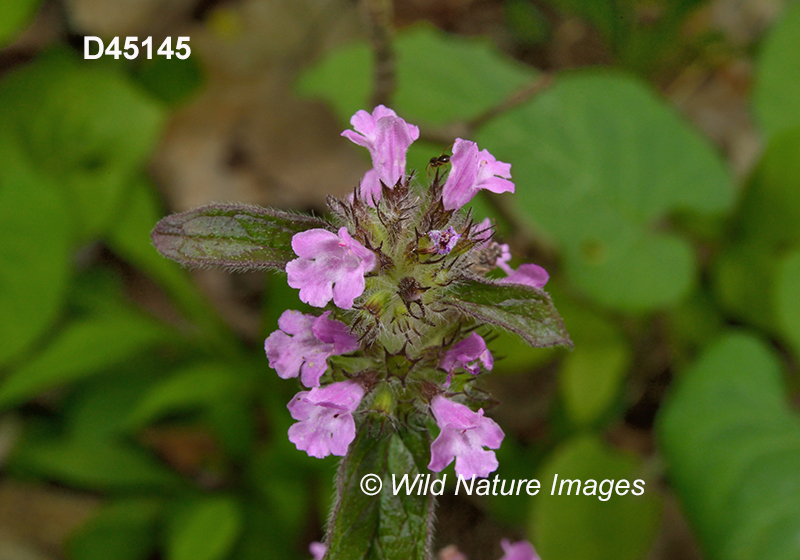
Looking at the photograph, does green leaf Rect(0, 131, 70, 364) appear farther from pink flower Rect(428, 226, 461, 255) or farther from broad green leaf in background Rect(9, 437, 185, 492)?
pink flower Rect(428, 226, 461, 255)

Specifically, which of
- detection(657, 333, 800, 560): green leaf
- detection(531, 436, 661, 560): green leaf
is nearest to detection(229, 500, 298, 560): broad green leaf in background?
detection(531, 436, 661, 560): green leaf

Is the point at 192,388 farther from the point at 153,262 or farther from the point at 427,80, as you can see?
A: the point at 427,80

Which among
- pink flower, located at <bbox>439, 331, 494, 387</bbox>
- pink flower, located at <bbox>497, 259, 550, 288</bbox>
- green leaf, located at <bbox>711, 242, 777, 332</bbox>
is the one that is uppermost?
pink flower, located at <bbox>497, 259, 550, 288</bbox>

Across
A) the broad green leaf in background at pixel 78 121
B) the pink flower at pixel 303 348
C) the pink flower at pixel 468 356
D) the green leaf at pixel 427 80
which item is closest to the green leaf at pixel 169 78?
the broad green leaf in background at pixel 78 121

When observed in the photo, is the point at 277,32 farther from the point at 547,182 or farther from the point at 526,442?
the point at 526,442

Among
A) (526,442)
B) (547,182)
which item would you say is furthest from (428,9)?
(526,442)

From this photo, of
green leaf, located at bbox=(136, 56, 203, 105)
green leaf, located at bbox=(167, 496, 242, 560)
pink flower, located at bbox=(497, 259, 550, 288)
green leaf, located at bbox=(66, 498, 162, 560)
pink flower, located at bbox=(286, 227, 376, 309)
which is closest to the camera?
pink flower, located at bbox=(286, 227, 376, 309)

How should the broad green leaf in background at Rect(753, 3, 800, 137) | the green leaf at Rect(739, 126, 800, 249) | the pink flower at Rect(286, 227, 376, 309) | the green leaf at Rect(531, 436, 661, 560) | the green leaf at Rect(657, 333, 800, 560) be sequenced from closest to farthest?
the pink flower at Rect(286, 227, 376, 309)
the green leaf at Rect(657, 333, 800, 560)
the green leaf at Rect(531, 436, 661, 560)
the green leaf at Rect(739, 126, 800, 249)
the broad green leaf in background at Rect(753, 3, 800, 137)
